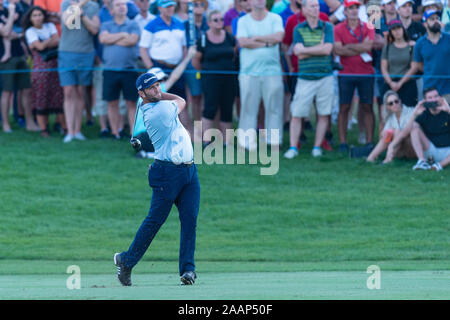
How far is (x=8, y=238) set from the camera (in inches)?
508

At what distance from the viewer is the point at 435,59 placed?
1557cm

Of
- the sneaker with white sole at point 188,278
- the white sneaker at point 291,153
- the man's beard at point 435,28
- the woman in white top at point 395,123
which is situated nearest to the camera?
the sneaker with white sole at point 188,278

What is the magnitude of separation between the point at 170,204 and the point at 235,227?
455 centimetres

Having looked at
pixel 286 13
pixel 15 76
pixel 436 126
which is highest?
pixel 286 13

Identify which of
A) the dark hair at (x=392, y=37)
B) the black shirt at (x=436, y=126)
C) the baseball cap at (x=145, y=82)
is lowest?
the black shirt at (x=436, y=126)

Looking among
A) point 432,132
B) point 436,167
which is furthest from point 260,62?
point 436,167

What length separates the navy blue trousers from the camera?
897 cm

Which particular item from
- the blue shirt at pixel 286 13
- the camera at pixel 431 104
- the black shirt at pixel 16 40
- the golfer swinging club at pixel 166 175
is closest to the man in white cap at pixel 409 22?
the camera at pixel 431 104

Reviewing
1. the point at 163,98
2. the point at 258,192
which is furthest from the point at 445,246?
the point at 163,98

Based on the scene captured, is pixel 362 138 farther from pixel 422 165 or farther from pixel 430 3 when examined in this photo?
pixel 430 3

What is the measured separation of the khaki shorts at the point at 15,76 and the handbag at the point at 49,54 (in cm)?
84

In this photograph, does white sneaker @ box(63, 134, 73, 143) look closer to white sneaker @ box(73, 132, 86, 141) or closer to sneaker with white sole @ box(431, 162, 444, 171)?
white sneaker @ box(73, 132, 86, 141)

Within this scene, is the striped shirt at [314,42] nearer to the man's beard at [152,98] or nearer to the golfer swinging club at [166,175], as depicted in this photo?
the golfer swinging club at [166,175]

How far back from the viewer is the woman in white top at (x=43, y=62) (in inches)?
691
